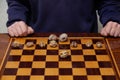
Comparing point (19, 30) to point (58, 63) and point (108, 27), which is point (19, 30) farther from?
point (108, 27)

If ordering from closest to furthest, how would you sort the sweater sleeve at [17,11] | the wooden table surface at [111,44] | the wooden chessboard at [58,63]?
the wooden chessboard at [58,63]
the wooden table surface at [111,44]
the sweater sleeve at [17,11]

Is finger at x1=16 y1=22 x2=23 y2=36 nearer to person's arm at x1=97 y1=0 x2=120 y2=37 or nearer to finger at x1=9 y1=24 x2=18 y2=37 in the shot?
finger at x1=9 y1=24 x2=18 y2=37

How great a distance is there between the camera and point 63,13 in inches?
61.9

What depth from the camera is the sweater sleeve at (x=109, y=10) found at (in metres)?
1.51

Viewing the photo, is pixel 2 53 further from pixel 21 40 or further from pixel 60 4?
pixel 60 4

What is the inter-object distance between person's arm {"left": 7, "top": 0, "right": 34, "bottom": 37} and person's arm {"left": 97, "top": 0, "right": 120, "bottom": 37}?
1.37 ft

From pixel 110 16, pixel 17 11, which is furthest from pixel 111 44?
pixel 17 11

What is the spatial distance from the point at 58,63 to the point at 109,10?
2.09 feet

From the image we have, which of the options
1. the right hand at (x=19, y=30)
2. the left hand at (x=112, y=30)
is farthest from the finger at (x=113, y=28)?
the right hand at (x=19, y=30)

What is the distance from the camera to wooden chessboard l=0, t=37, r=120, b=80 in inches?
40.6

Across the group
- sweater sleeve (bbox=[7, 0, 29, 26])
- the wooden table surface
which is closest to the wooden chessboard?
the wooden table surface

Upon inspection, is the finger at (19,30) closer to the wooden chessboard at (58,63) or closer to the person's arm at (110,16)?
the wooden chessboard at (58,63)

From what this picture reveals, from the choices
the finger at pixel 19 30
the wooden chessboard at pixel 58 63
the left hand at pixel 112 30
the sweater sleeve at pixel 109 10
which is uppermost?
the sweater sleeve at pixel 109 10

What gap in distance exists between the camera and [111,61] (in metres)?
1.14
